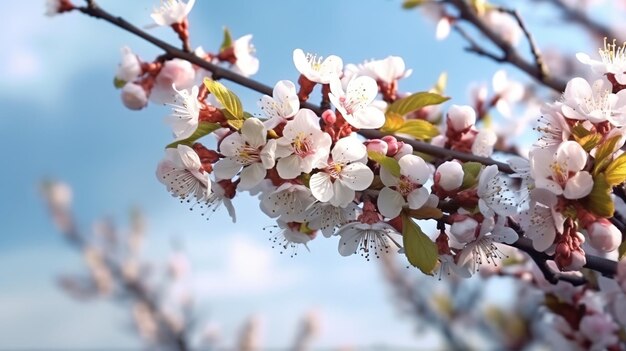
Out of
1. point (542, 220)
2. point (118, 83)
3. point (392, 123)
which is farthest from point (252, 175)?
point (118, 83)

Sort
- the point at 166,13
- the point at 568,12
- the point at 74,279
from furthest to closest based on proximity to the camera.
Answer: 1. the point at 74,279
2. the point at 568,12
3. the point at 166,13

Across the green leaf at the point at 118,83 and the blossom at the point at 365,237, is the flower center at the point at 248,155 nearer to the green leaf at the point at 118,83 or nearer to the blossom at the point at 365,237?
the blossom at the point at 365,237

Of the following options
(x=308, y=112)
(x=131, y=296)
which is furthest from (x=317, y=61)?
(x=131, y=296)

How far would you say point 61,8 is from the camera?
163cm

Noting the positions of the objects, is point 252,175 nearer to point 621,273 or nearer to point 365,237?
point 365,237

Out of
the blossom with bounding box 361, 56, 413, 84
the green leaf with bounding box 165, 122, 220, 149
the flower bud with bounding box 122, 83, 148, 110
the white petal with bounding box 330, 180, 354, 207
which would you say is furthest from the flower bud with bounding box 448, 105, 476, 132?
the flower bud with bounding box 122, 83, 148, 110

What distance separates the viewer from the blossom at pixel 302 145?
101 cm

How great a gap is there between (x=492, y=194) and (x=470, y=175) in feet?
0.15

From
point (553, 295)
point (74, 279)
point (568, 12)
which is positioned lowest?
point (74, 279)

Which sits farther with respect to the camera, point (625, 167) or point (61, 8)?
point (61, 8)

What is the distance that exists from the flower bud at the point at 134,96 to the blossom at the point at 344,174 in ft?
1.93

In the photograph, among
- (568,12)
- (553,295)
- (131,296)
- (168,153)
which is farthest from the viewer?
(131,296)

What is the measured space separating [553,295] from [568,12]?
2506mm

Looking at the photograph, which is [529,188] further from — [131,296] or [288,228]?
[131,296]
